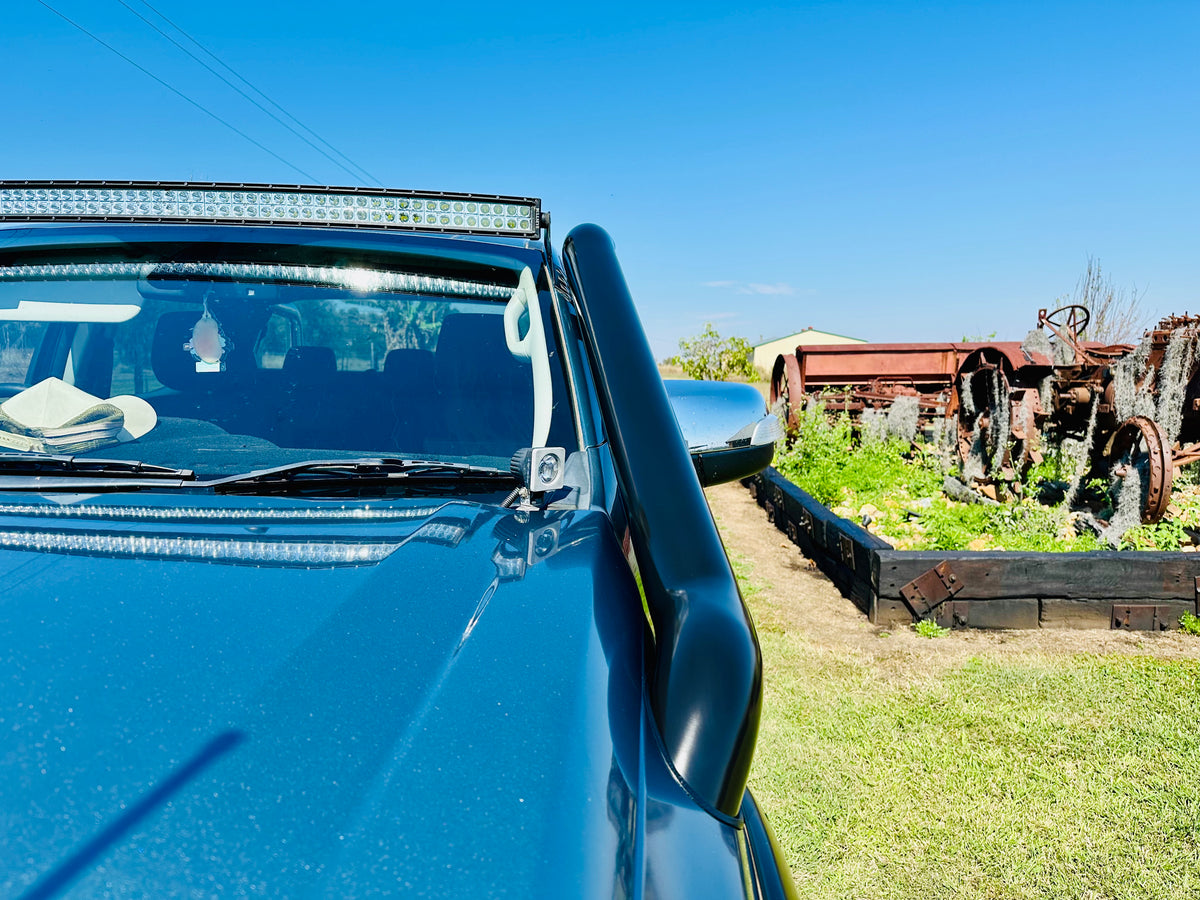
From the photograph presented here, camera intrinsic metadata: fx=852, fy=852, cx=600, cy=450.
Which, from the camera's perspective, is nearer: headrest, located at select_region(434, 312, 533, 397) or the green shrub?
headrest, located at select_region(434, 312, 533, 397)

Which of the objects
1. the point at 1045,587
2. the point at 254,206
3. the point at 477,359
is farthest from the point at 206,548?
the point at 1045,587

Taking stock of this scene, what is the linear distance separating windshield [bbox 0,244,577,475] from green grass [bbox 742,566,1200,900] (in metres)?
1.73

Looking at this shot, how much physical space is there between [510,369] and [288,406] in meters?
0.48

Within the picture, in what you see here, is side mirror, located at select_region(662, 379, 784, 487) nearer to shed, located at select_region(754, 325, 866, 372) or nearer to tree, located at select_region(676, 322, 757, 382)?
tree, located at select_region(676, 322, 757, 382)

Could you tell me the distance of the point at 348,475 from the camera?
5.10 ft

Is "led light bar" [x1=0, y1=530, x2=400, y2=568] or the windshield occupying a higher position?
the windshield

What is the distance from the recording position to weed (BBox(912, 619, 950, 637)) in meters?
4.35

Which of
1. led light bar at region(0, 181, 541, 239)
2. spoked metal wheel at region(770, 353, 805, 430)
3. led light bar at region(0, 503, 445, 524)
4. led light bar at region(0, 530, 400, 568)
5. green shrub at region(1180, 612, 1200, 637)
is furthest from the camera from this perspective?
spoked metal wheel at region(770, 353, 805, 430)

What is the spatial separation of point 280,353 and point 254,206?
0.37 meters

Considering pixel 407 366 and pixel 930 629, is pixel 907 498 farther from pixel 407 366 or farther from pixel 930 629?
pixel 407 366

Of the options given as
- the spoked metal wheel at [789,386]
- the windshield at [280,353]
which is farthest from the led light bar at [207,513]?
the spoked metal wheel at [789,386]

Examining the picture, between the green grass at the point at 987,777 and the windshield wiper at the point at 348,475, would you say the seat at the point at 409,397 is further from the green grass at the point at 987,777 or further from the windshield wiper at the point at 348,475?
the green grass at the point at 987,777

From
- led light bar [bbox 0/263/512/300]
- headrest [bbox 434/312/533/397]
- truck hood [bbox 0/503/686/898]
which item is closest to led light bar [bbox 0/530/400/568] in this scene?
truck hood [bbox 0/503/686/898]

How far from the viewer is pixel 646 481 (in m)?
1.18
